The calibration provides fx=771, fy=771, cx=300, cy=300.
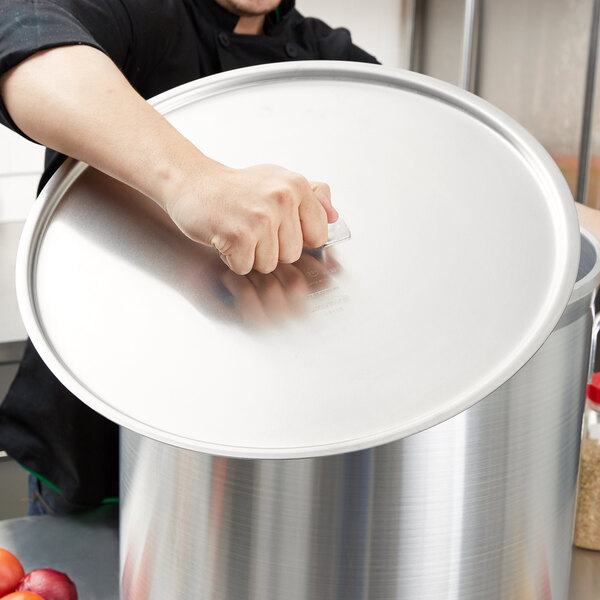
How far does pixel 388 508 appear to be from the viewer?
37 centimetres

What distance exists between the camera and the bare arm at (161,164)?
400 mm

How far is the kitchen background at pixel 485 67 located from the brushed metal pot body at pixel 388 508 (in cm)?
94

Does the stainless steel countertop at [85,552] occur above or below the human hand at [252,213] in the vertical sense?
below

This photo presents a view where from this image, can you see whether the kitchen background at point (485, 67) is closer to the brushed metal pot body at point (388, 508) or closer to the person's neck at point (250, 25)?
the person's neck at point (250, 25)

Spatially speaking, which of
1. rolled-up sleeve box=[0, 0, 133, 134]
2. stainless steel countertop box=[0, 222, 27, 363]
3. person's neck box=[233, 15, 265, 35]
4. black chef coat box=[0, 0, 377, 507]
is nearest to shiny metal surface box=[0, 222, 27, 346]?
stainless steel countertop box=[0, 222, 27, 363]

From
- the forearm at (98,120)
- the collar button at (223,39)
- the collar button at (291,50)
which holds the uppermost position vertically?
the collar button at (291,50)

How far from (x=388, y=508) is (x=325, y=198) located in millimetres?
165

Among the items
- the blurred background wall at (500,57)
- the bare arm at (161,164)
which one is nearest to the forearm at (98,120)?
the bare arm at (161,164)

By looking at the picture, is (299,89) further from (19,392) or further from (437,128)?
(19,392)

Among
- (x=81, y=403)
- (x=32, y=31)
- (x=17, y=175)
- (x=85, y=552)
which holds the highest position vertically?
(x=17, y=175)

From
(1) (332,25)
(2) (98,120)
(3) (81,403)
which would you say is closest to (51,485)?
(3) (81,403)

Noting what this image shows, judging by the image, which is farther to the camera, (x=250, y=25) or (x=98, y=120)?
(x=250, y=25)

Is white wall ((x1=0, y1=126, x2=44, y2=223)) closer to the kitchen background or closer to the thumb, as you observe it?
the kitchen background

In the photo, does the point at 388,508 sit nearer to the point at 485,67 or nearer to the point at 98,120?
the point at 98,120
